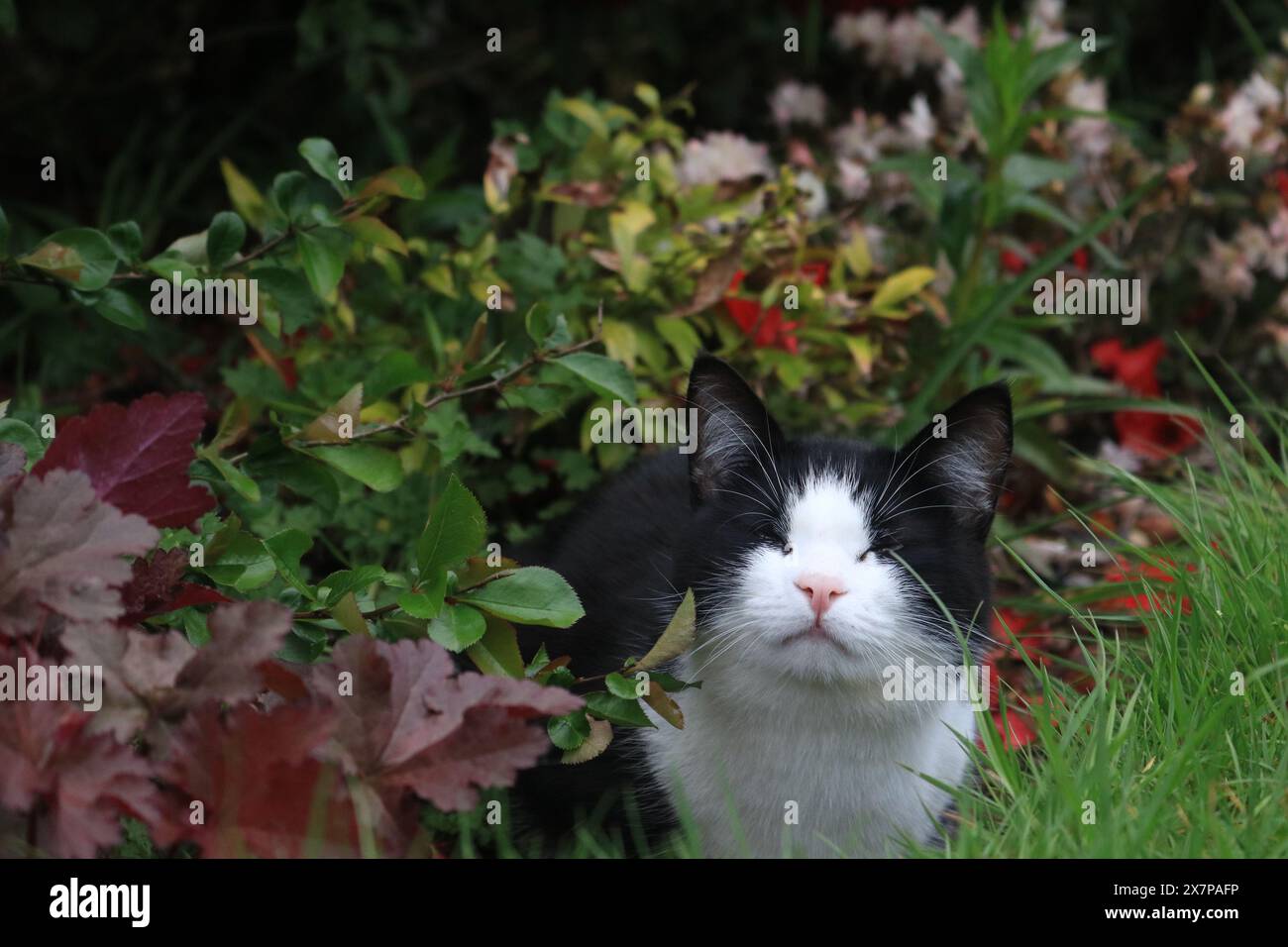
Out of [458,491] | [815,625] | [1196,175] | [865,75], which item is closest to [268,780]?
[458,491]

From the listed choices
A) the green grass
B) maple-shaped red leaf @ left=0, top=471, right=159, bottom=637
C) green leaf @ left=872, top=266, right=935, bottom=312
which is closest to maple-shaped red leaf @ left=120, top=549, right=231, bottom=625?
maple-shaped red leaf @ left=0, top=471, right=159, bottom=637

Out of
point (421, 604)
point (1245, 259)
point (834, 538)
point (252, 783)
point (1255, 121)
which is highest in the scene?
point (1255, 121)

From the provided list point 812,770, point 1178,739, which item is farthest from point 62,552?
point 1178,739

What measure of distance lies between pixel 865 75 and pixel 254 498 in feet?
9.09

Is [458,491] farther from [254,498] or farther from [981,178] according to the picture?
[981,178]

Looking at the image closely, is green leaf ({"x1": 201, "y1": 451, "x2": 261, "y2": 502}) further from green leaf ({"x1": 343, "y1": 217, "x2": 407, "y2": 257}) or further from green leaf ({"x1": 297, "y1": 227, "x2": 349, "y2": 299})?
green leaf ({"x1": 343, "y1": 217, "x2": 407, "y2": 257})

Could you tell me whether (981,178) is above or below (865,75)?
below

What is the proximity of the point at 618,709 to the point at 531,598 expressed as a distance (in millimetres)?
194

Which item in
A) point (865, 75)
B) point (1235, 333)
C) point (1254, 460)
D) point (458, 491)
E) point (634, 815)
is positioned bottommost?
point (634, 815)

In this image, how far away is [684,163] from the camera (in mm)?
3316

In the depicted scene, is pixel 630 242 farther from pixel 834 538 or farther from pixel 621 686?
pixel 621 686

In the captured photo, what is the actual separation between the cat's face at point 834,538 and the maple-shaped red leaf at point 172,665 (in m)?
0.66

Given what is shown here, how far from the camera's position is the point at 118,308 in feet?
6.70

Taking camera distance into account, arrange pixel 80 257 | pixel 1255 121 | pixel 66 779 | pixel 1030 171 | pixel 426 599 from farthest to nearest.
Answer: pixel 1255 121 → pixel 1030 171 → pixel 80 257 → pixel 426 599 → pixel 66 779
